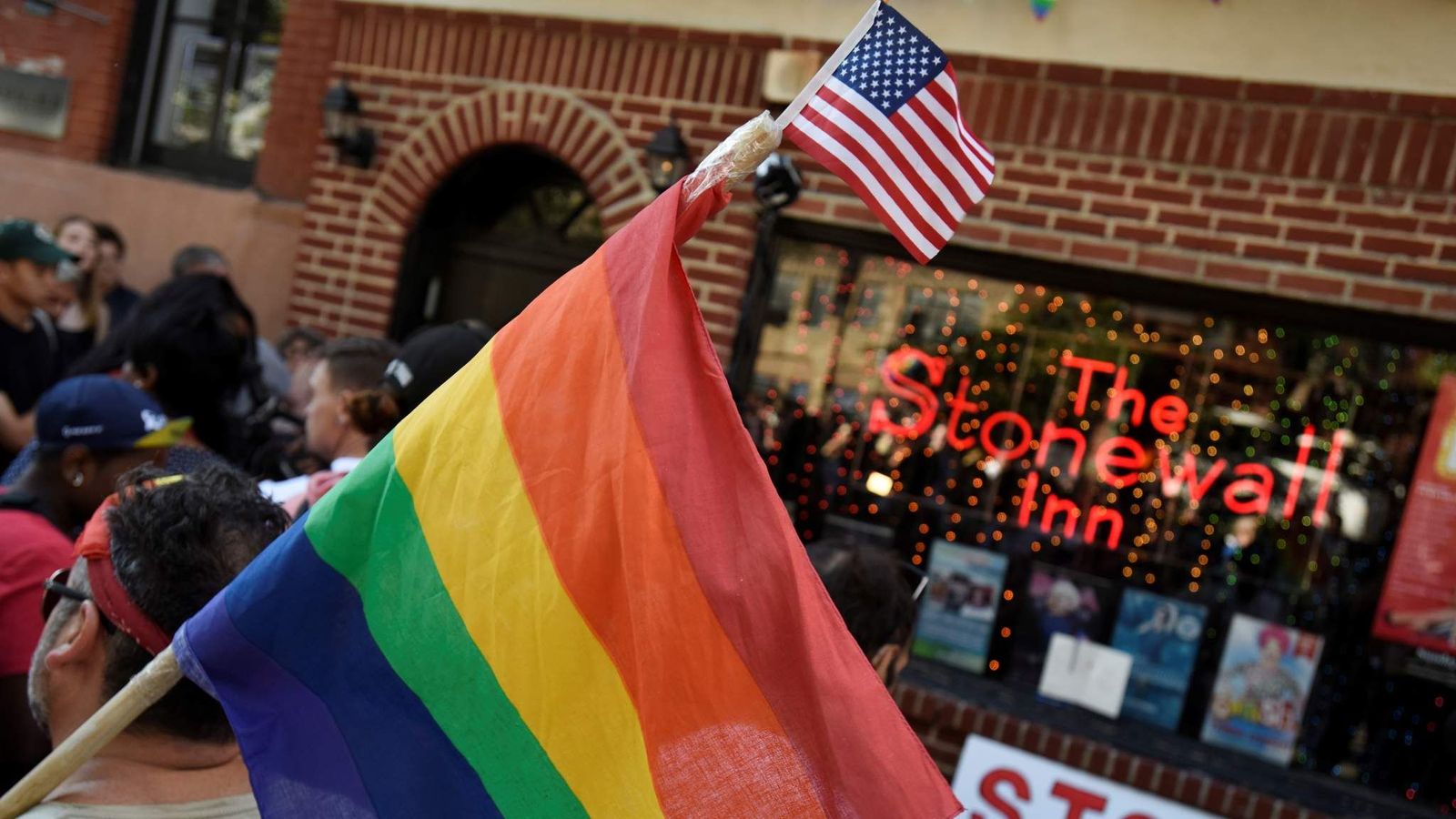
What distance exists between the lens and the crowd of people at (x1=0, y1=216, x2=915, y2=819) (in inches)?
77.4

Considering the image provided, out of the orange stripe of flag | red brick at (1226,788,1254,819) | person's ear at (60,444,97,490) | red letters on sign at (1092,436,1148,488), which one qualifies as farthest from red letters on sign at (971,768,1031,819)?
the orange stripe of flag

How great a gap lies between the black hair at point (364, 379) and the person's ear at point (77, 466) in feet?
2.20

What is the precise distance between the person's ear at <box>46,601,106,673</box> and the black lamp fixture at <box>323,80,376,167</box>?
511cm

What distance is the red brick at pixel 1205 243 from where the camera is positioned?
527 cm

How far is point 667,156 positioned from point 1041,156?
157cm

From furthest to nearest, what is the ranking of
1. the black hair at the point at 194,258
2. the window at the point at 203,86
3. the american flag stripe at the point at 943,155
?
the window at the point at 203,86 < the black hair at the point at 194,258 < the american flag stripe at the point at 943,155

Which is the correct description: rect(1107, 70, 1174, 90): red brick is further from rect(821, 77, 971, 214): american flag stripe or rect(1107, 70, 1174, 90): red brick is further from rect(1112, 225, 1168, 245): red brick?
rect(821, 77, 971, 214): american flag stripe

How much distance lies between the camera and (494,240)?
7137 millimetres

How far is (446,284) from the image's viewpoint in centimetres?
719

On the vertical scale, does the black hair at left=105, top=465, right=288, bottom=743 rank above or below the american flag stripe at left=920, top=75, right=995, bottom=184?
below

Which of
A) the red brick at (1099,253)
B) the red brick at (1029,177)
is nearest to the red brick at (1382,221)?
the red brick at (1099,253)

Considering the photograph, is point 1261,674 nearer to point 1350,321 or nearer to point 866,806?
point 1350,321

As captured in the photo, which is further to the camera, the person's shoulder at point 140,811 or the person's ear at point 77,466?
the person's ear at point 77,466

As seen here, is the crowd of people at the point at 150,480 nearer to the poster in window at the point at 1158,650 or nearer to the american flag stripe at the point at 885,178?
the american flag stripe at the point at 885,178
